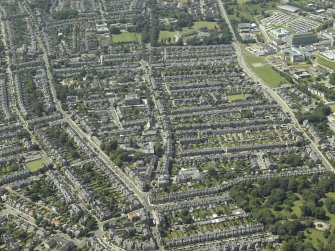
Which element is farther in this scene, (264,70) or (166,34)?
(166,34)

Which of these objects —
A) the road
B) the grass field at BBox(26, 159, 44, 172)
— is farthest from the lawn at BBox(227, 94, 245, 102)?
the grass field at BBox(26, 159, 44, 172)

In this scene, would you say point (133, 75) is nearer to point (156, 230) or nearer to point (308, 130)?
point (308, 130)

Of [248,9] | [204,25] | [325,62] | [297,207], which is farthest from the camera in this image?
[248,9]

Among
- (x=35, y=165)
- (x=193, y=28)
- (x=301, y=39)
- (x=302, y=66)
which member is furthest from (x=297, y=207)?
(x=193, y=28)

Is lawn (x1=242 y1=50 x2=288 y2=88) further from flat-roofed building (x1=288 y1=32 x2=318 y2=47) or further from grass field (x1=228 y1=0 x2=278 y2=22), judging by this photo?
grass field (x1=228 y1=0 x2=278 y2=22)

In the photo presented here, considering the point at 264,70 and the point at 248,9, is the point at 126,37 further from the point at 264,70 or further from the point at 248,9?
the point at 248,9

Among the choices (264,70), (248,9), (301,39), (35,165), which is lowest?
(248,9)

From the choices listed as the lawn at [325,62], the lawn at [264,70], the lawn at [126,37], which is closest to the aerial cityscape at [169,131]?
the lawn at [264,70]
